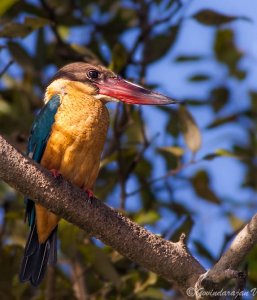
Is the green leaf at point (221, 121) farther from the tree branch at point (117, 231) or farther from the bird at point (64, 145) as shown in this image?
the tree branch at point (117, 231)

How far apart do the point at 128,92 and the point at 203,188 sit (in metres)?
0.87

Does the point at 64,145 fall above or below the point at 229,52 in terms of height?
below

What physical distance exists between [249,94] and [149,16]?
94cm

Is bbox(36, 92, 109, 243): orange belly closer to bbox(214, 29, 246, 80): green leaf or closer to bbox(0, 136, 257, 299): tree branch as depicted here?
bbox(0, 136, 257, 299): tree branch

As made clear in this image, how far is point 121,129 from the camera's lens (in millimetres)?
4277

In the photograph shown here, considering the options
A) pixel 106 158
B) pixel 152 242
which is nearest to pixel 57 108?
pixel 106 158

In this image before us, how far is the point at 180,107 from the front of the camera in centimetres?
441

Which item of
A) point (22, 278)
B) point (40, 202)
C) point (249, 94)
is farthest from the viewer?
point (249, 94)

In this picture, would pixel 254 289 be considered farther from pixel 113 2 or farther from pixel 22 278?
pixel 113 2

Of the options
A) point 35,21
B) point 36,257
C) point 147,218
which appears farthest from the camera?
point 147,218

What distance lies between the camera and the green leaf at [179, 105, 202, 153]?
4.39 meters

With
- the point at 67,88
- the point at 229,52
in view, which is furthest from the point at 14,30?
the point at 229,52

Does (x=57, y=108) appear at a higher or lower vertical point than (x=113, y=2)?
lower

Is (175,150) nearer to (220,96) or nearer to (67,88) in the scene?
(67,88)
